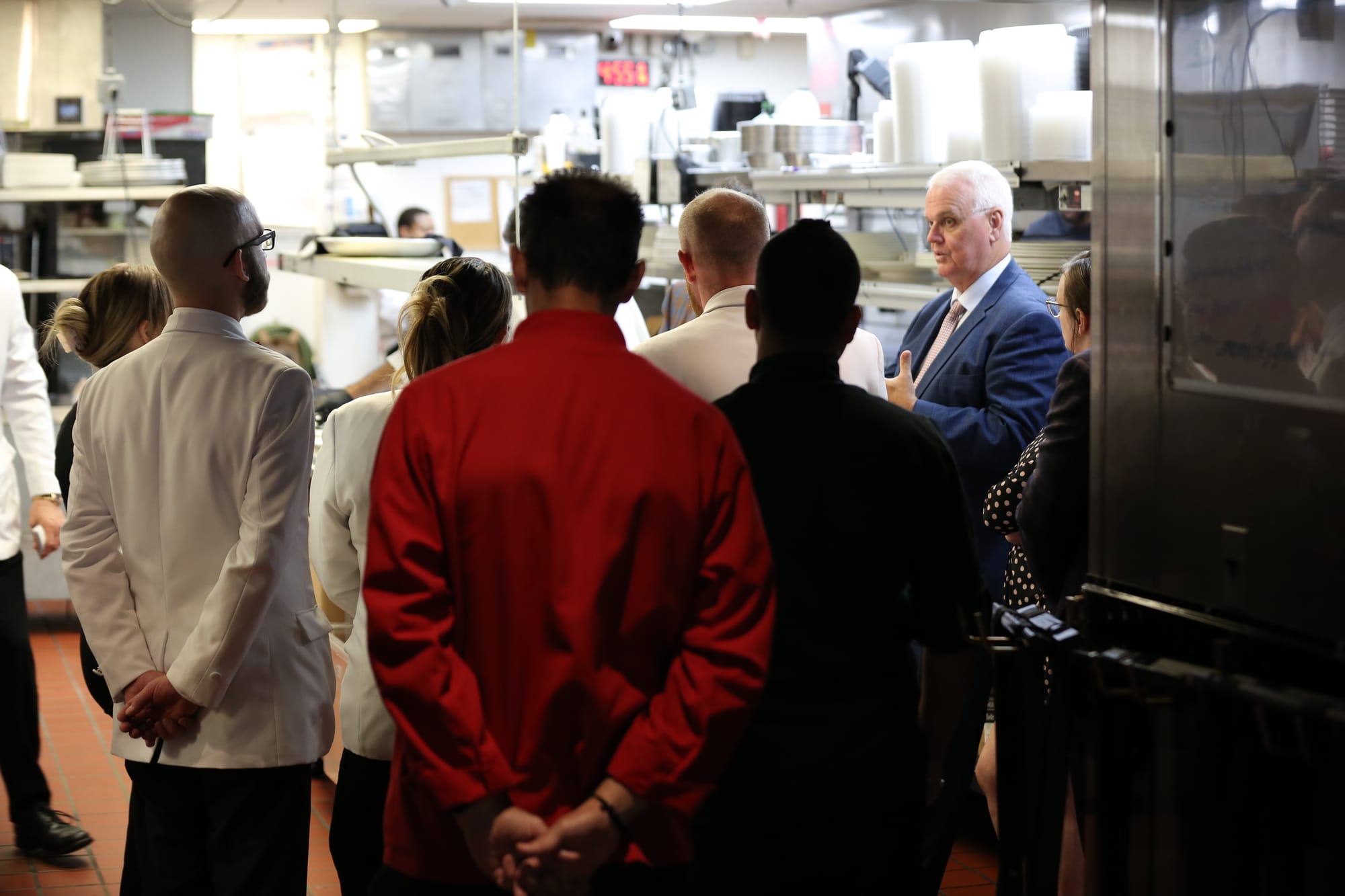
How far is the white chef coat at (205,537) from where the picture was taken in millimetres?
2234

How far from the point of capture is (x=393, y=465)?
5.08ft

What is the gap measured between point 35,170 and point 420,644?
5.80 meters

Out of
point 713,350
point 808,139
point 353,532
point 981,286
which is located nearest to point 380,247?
point 808,139

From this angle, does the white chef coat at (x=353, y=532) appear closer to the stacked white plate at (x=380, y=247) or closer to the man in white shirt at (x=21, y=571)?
the man in white shirt at (x=21, y=571)

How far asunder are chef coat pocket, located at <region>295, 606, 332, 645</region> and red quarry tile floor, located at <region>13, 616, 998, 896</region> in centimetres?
134

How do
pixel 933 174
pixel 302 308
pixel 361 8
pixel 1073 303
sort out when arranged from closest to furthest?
pixel 1073 303
pixel 933 174
pixel 361 8
pixel 302 308

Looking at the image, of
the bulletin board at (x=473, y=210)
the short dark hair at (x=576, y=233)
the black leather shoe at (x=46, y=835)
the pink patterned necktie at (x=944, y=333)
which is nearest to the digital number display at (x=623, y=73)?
the bulletin board at (x=473, y=210)

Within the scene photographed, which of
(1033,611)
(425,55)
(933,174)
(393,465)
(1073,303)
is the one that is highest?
(425,55)

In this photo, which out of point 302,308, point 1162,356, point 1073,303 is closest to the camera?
point 1162,356

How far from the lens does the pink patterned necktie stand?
11.8 feet

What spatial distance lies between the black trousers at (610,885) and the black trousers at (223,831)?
701 millimetres

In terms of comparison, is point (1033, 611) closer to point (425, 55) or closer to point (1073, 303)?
point (1073, 303)

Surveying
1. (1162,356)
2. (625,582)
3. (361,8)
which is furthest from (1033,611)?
(361,8)

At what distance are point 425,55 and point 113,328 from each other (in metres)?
7.25
